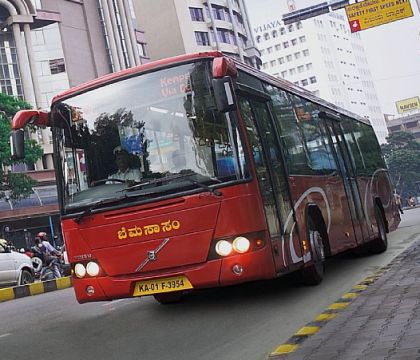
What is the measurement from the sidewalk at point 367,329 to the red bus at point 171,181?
2.93 feet

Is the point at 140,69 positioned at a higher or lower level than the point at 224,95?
higher

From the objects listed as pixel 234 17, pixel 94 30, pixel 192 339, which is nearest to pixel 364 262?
pixel 192 339

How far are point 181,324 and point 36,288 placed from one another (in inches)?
363

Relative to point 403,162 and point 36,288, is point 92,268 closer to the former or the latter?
point 36,288

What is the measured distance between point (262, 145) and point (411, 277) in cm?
253

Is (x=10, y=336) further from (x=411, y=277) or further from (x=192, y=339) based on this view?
(x=411, y=277)

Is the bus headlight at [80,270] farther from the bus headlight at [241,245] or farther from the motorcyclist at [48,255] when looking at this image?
the motorcyclist at [48,255]

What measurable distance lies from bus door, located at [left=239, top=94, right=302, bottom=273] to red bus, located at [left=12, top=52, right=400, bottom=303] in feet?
0.06

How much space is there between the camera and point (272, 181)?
6398 millimetres

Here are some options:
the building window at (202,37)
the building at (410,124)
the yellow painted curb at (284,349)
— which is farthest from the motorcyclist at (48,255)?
the building at (410,124)

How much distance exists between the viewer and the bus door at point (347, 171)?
936 centimetres

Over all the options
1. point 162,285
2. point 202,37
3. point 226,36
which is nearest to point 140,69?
point 162,285

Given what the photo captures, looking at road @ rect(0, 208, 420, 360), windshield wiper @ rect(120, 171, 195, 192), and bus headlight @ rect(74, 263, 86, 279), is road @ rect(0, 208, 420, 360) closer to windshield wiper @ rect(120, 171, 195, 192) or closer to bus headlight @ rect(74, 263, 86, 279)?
bus headlight @ rect(74, 263, 86, 279)

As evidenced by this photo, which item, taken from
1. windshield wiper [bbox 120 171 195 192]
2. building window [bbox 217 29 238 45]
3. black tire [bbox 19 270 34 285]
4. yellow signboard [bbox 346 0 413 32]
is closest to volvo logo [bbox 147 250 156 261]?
windshield wiper [bbox 120 171 195 192]
